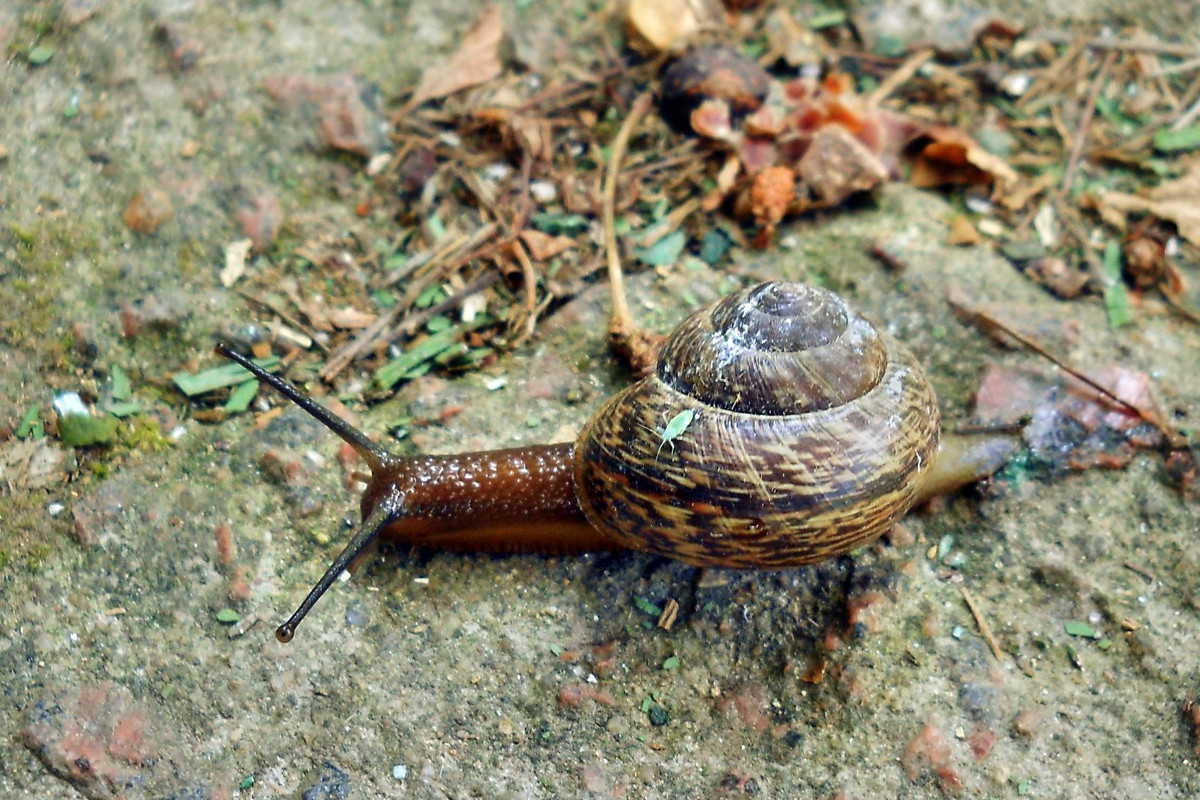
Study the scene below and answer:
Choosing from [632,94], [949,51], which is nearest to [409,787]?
[632,94]

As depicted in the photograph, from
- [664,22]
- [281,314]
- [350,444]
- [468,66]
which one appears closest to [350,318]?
[281,314]

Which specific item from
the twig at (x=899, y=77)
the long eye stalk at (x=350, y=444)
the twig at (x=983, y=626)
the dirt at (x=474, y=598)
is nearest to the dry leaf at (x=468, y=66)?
the dirt at (x=474, y=598)

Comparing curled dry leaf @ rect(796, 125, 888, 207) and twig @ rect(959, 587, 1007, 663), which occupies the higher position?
curled dry leaf @ rect(796, 125, 888, 207)

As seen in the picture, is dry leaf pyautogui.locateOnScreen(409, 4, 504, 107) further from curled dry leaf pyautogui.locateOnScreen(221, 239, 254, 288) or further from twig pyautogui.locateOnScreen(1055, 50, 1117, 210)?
twig pyautogui.locateOnScreen(1055, 50, 1117, 210)

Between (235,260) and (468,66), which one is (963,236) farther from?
(235,260)

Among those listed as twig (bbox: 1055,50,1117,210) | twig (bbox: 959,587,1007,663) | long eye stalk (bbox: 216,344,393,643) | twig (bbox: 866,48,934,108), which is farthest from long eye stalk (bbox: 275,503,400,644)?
twig (bbox: 1055,50,1117,210)

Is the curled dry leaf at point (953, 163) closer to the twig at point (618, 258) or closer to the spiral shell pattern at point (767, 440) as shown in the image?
the twig at point (618, 258)
